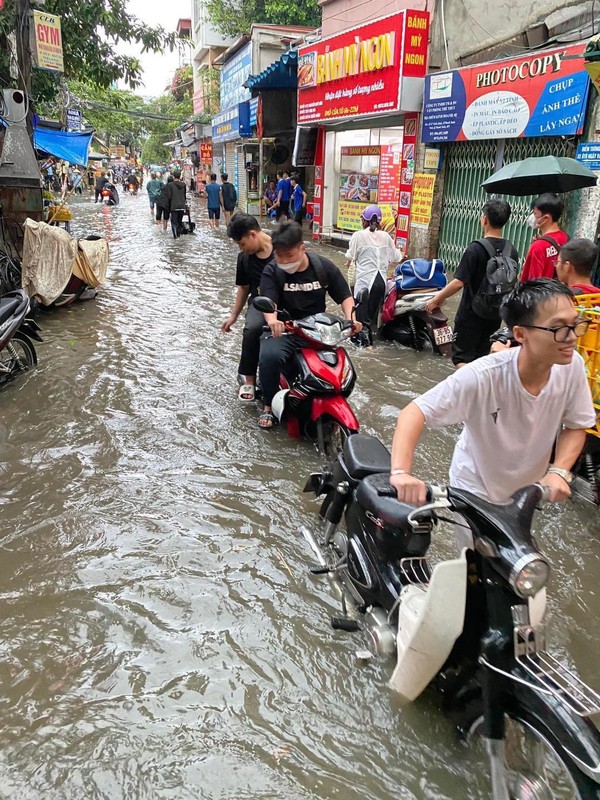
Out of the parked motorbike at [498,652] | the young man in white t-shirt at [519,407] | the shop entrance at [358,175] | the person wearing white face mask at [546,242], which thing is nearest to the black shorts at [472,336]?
the person wearing white face mask at [546,242]

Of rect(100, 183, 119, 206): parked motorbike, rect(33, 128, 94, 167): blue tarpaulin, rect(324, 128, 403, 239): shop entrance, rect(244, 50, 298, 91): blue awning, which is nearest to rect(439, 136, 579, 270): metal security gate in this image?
rect(324, 128, 403, 239): shop entrance

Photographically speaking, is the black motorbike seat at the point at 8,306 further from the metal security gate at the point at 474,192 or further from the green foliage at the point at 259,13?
the green foliage at the point at 259,13

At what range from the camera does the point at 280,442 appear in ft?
15.8

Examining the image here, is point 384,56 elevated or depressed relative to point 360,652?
elevated

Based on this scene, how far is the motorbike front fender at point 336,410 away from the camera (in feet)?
13.2

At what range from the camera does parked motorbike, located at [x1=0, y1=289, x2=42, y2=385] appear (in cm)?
550

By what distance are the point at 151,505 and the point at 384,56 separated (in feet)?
37.9

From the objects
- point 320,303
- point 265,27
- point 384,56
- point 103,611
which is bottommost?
point 103,611

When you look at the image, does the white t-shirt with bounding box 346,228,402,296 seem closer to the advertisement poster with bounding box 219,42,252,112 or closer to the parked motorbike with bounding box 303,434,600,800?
the parked motorbike with bounding box 303,434,600,800

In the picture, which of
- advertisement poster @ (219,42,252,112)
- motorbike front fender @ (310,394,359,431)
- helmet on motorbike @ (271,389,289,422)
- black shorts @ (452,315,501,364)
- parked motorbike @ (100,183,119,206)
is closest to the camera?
motorbike front fender @ (310,394,359,431)

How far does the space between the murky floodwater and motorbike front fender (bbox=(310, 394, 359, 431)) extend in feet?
1.54

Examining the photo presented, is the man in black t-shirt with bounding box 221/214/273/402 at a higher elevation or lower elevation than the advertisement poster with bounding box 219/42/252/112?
Result: lower

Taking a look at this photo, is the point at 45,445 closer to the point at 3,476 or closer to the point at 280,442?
the point at 3,476

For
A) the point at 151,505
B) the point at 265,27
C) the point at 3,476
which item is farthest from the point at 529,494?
the point at 265,27
